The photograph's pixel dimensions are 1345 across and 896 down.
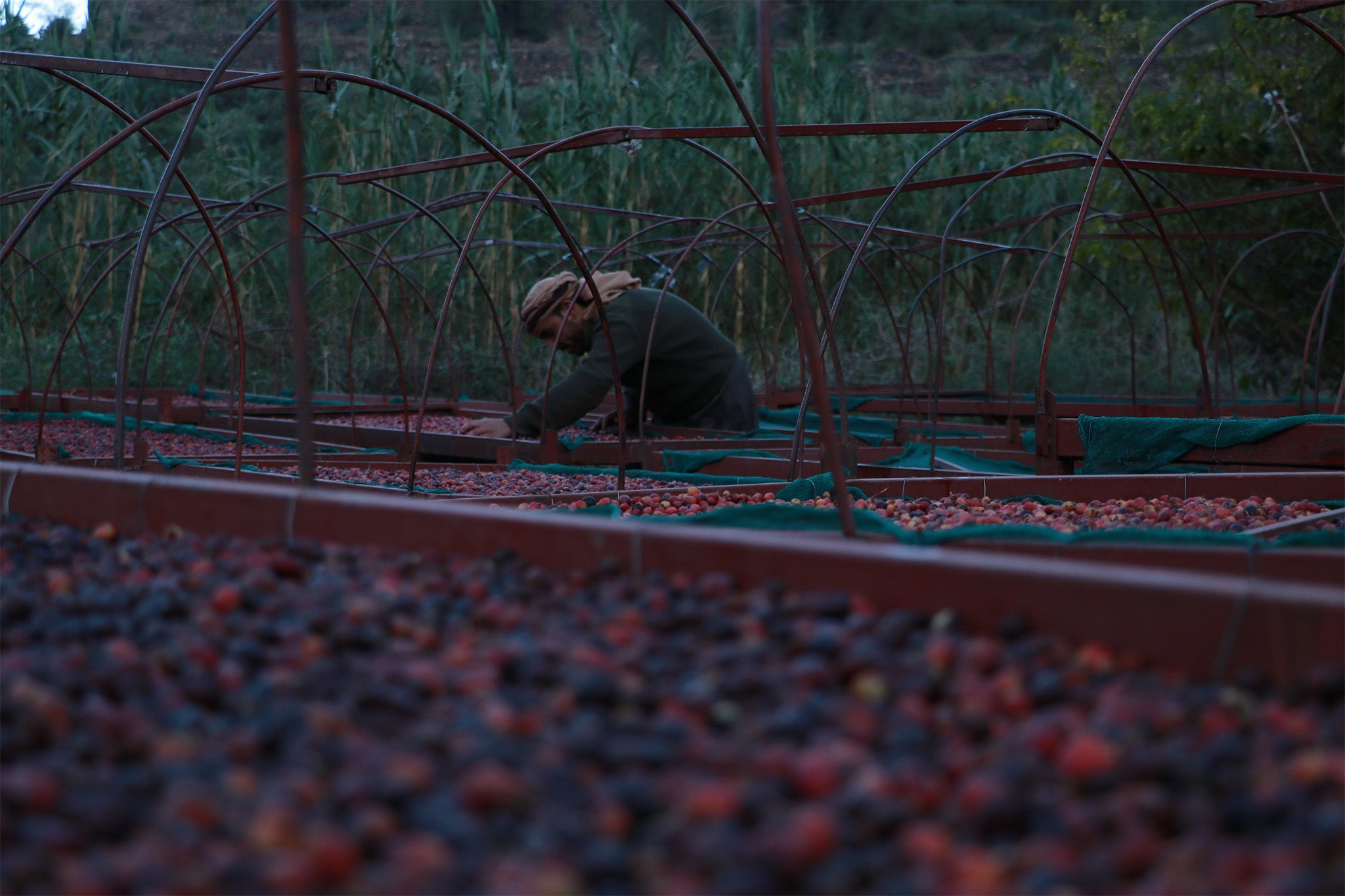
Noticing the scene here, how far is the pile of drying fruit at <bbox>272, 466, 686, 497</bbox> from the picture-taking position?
3.94 metres

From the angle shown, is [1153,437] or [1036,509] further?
[1153,437]

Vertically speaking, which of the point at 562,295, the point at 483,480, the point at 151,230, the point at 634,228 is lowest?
the point at 483,480

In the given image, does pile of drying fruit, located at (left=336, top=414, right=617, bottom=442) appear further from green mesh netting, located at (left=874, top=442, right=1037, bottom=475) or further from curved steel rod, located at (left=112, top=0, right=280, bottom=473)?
curved steel rod, located at (left=112, top=0, right=280, bottom=473)

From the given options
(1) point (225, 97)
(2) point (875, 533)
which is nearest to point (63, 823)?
(2) point (875, 533)

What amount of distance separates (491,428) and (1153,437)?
296 cm

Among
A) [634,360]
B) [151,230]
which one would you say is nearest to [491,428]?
[634,360]

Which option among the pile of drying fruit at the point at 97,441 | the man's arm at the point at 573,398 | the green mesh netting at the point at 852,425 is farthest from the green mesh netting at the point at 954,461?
the pile of drying fruit at the point at 97,441

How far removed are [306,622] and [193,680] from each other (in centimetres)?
17

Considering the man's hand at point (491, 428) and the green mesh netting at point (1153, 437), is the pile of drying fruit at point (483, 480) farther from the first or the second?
the green mesh netting at point (1153, 437)

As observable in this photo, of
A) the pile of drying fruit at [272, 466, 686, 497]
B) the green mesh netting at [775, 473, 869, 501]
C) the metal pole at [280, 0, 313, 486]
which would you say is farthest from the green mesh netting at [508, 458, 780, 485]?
the metal pole at [280, 0, 313, 486]

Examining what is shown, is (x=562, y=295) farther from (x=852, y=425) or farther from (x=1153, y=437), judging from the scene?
(x=1153, y=437)

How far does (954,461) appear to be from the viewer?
15.4ft

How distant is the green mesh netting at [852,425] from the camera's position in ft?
19.7

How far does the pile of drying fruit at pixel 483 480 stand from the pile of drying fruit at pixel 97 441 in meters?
1.02
